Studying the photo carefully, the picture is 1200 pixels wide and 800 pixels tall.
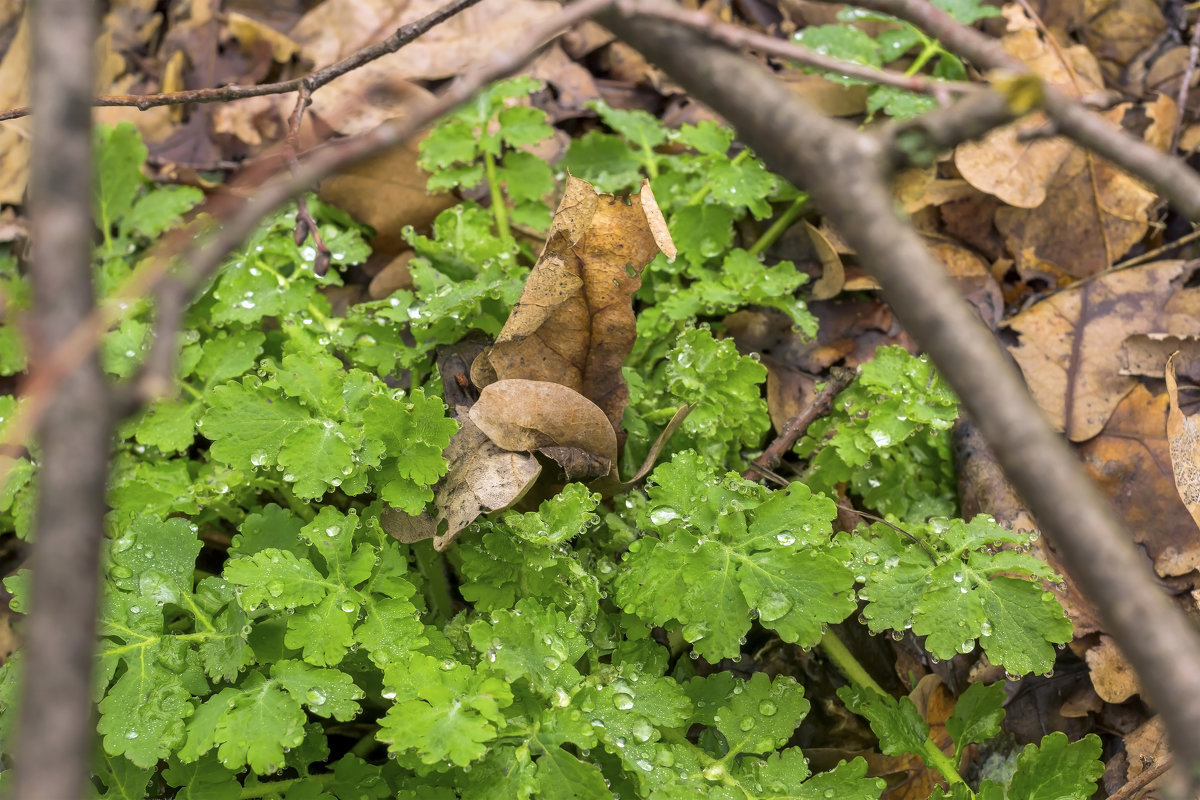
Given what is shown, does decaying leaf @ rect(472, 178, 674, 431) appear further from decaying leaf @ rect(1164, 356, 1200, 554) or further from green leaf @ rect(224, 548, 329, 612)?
decaying leaf @ rect(1164, 356, 1200, 554)

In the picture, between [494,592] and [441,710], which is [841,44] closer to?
[494,592]

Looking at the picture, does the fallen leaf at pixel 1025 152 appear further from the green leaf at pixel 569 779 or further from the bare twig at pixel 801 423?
the green leaf at pixel 569 779

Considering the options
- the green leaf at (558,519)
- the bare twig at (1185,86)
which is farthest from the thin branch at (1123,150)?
the bare twig at (1185,86)

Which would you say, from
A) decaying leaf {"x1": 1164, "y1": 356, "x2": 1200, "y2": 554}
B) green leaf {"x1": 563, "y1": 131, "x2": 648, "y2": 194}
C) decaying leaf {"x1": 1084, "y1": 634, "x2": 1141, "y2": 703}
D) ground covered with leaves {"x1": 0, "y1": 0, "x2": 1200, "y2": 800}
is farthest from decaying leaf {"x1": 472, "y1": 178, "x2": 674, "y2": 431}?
decaying leaf {"x1": 1164, "y1": 356, "x2": 1200, "y2": 554}

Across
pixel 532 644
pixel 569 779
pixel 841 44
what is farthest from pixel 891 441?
pixel 841 44

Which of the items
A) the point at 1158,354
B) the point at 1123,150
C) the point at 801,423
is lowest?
the point at 801,423

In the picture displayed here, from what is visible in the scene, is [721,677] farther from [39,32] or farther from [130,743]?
[39,32]
